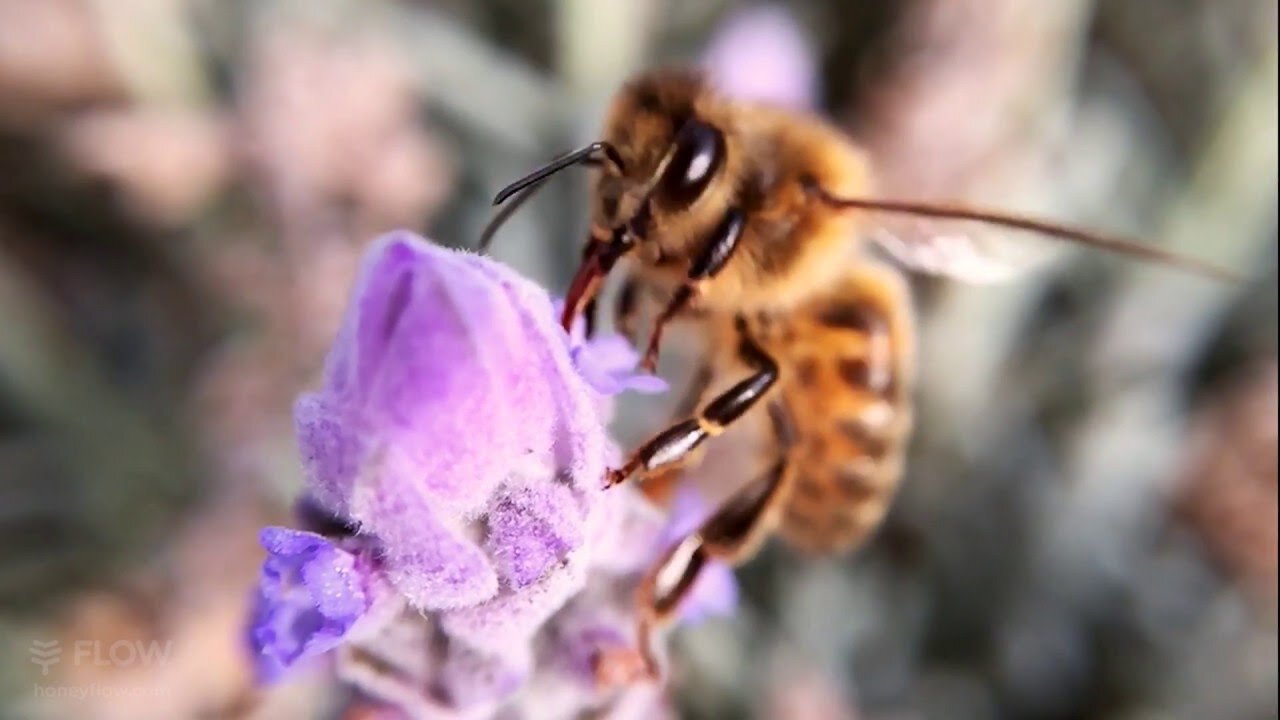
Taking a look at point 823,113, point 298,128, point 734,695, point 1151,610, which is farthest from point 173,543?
point 1151,610

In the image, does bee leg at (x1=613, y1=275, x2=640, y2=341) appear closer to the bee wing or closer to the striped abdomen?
the striped abdomen

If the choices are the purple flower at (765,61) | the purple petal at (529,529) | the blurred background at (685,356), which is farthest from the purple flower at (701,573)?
the purple flower at (765,61)

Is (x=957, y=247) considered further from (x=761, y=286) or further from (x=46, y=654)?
(x=46, y=654)

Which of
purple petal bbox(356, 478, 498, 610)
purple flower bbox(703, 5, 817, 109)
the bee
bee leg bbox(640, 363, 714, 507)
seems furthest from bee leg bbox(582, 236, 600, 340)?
purple flower bbox(703, 5, 817, 109)

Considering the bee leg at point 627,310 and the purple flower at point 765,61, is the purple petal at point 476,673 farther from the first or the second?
the purple flower at point 765,61

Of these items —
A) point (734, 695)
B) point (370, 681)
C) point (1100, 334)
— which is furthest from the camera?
point (1100, 334)

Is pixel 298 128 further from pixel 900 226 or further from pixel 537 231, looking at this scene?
pixel 900 226
